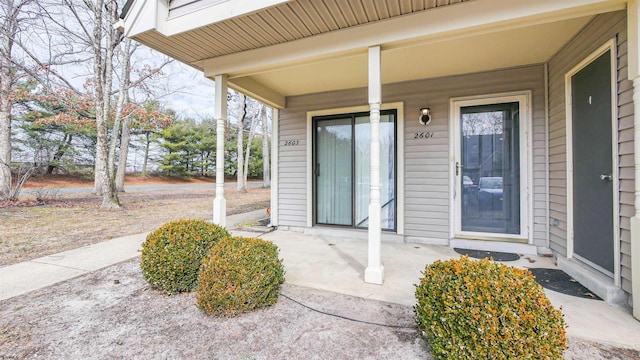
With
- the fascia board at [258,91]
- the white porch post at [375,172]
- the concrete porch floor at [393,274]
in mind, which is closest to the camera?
the concrete porch floor at [393,274]

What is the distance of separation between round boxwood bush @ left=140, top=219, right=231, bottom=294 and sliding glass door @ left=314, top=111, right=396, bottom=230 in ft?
8.87

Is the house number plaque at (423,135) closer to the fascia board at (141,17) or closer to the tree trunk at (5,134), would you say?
the fascia board at (141,17)

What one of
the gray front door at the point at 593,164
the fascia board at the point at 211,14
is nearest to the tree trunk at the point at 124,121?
the fascia board at the point at 211,14

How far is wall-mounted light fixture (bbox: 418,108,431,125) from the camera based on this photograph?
166 inches

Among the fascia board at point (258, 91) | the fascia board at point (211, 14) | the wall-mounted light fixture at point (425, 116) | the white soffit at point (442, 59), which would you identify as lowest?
the wall-mounted light fixture at point (425, 116)

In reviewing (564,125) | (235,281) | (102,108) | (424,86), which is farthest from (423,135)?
(102,108)

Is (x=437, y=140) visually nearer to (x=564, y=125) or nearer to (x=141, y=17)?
(x=564, y=125)

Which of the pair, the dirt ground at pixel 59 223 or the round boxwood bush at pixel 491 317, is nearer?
the round boxwood bush at pixel 491 317

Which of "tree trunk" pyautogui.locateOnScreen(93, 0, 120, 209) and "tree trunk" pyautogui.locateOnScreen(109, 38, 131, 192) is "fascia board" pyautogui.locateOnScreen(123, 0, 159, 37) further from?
"tree trunk" pyautogui.locateOnScreen(109, 38, 131, 192)

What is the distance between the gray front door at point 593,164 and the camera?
2.49 metres

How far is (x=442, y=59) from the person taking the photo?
3.53 m

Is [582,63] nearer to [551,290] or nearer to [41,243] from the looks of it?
[551,290]

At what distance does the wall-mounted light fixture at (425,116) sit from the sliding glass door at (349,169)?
1.42 feet

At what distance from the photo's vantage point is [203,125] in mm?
23891
